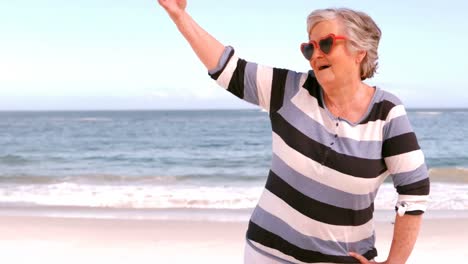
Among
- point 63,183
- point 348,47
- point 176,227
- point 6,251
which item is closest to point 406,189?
point 348,47

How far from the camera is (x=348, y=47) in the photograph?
73.9 inches

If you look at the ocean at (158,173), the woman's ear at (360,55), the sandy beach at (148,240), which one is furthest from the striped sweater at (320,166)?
the ocean at (158,173)

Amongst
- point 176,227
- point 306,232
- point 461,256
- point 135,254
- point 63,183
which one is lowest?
point 63,183

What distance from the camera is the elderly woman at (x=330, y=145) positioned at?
1854mm

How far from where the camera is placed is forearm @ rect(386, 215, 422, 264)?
1886mm

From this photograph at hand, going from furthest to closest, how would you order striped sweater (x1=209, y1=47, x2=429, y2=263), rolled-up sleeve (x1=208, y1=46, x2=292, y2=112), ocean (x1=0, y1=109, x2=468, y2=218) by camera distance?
ocean (x1=0, y1=109, x2=468, y2=218) < rolled-up sleeve (x1=208, y1=46, x2=292, y2=112) < striped sweater (x1=209, y1=47, x2=429, y2=263)

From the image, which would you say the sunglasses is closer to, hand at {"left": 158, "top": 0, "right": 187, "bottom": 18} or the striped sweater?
the striped sweater

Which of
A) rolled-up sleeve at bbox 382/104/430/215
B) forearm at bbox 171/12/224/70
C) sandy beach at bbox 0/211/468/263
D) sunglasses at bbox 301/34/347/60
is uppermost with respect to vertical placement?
sunglasses at bbox 301/34/347/60

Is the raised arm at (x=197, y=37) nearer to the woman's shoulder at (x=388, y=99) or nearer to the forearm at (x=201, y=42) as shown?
the forearm at (x=201, y=42)

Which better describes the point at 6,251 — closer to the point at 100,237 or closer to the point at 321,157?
the point at 100,237

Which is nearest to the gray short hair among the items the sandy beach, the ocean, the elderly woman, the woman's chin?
the elderly woman

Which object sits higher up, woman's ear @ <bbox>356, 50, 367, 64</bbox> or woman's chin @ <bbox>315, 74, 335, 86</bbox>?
woman's ear @ <bbox>356, 50, 367, 64</bbox>

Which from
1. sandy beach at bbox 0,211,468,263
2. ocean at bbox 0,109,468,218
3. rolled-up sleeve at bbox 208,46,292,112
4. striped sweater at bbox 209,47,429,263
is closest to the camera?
striped sweater at bbox 209,47,429,263

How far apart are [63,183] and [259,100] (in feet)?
47.2
